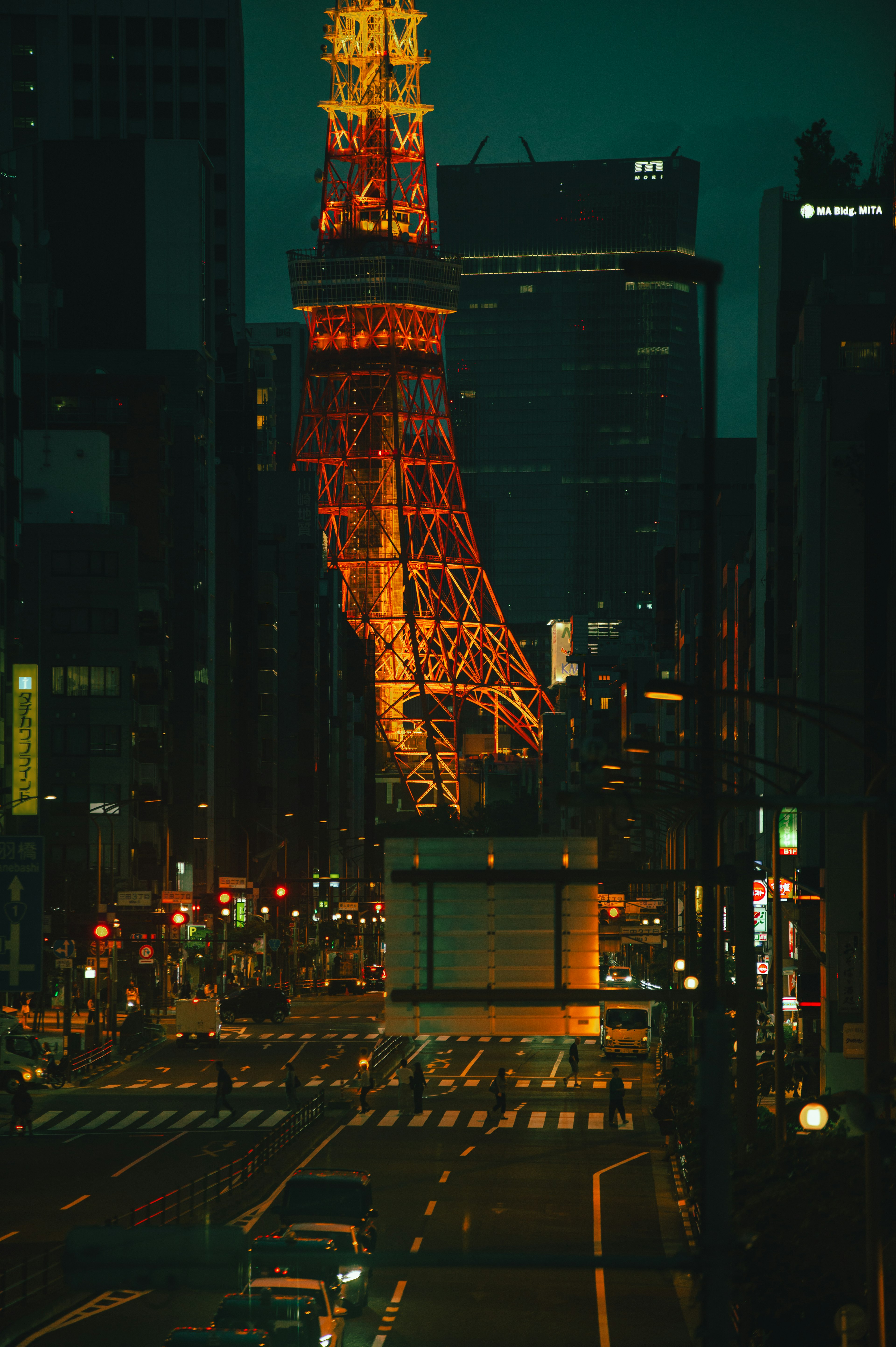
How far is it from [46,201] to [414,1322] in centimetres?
11881

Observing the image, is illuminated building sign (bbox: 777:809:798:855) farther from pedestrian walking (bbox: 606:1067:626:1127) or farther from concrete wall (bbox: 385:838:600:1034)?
concrete wall (bbox: 385:838:600:1034)

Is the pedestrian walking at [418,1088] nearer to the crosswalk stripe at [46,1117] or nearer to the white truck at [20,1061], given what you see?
the crosswalk stripe at [46,1117]

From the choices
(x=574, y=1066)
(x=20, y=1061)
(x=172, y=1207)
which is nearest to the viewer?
(x=172, y=1207)

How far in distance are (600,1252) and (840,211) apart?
60.2m

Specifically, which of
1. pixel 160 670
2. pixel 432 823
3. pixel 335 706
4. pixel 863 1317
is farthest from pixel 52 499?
pixel 863 1317

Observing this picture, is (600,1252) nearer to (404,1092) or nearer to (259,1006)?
(404,1092)

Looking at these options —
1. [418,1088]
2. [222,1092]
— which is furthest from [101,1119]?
[418,1088]

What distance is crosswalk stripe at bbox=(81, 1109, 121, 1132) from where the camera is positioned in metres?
50.2

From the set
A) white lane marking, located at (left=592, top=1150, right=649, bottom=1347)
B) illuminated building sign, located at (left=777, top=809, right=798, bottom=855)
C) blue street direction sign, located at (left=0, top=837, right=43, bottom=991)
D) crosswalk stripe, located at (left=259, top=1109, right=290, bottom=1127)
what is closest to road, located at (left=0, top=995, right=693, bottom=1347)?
white lane marking, located at (left=592, top=1150, right=649, bottom=1347)

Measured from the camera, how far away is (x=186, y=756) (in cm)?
11819

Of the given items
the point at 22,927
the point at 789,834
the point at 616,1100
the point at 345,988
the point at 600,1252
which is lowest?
the point at 345,988

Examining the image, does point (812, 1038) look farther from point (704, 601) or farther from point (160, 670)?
point (160, 670)

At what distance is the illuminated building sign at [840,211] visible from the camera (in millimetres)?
78812

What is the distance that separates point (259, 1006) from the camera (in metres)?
87.4
